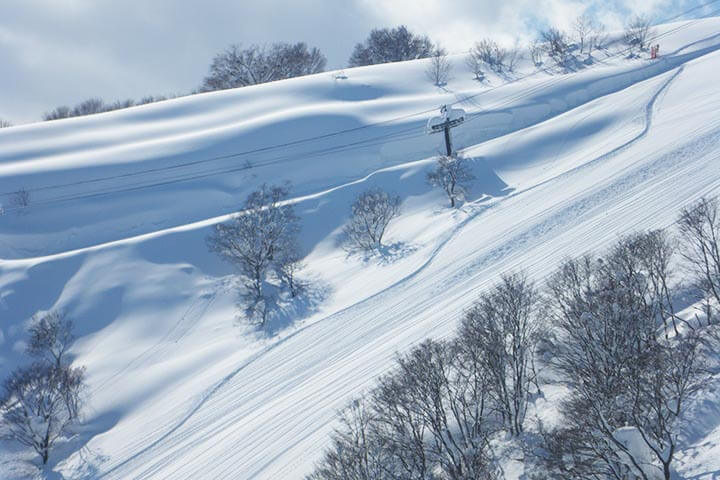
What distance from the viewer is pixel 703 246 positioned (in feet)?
77.2

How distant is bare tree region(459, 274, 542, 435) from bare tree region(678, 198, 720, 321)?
8.61 metres

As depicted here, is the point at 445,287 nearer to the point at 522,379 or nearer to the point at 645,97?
the point at 522,379

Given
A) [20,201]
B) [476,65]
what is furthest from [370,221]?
[476,65]

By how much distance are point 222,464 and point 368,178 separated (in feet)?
99.1

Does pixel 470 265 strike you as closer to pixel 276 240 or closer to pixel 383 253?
pixel 383 253

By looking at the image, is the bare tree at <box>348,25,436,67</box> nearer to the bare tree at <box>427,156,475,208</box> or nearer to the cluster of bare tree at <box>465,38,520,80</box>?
the cluster of bare tree at <box>465,38,520,80</box>

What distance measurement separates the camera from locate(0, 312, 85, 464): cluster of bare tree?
26.2 metres

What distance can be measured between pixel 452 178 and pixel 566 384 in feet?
81.4

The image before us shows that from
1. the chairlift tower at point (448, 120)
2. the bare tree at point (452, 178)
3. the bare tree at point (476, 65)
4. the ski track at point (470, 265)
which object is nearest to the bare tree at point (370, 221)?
the bare tree at point (452, 178)

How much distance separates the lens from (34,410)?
26781mm

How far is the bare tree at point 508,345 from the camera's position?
19.9m

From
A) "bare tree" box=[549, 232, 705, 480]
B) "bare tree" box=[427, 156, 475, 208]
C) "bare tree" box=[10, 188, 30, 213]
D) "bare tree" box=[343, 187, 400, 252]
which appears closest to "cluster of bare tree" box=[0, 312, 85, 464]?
"bare tree" box=[10, 188, 30, 213]

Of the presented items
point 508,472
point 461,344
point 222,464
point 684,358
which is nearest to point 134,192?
point 222,464

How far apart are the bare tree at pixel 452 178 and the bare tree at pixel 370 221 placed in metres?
5.04
